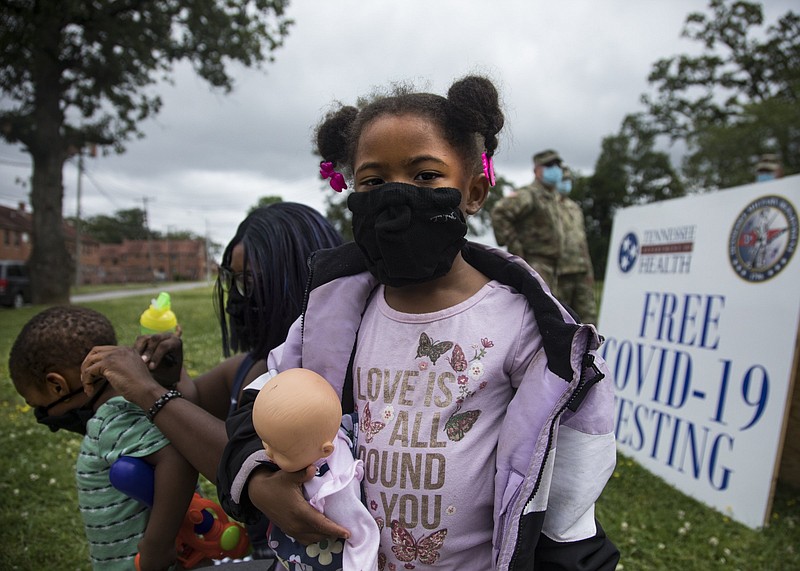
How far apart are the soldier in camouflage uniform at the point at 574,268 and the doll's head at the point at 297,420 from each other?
5.58 metres

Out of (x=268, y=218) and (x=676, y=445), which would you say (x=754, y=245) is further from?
(x=268, y=218)

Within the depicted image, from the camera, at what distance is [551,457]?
1.10 meters

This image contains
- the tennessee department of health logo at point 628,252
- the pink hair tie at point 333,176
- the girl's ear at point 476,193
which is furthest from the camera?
the tennessee department of health logo at point 628,252

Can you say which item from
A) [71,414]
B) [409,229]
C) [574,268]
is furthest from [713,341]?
[71,414]

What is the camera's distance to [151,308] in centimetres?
212

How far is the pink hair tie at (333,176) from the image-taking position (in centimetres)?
150

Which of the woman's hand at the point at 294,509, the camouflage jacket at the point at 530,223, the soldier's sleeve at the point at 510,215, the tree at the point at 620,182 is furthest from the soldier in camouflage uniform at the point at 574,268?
the tree at the point at 620,182

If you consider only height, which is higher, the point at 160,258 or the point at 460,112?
the point at 460,112

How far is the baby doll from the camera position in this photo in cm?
104

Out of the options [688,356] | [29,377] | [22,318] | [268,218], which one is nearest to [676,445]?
[688,356]

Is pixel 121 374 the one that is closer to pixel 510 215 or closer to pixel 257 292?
pixel 257 292

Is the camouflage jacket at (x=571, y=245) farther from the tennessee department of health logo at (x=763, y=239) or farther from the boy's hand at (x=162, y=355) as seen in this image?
the boy's hand at (x=162, y=355)

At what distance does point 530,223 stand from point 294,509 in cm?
563

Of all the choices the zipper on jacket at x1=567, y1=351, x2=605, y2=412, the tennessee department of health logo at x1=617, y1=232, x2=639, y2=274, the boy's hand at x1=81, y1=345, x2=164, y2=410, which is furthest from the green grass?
the zipper on jacket at x1=567, y1=351, x2=605, y2=412
